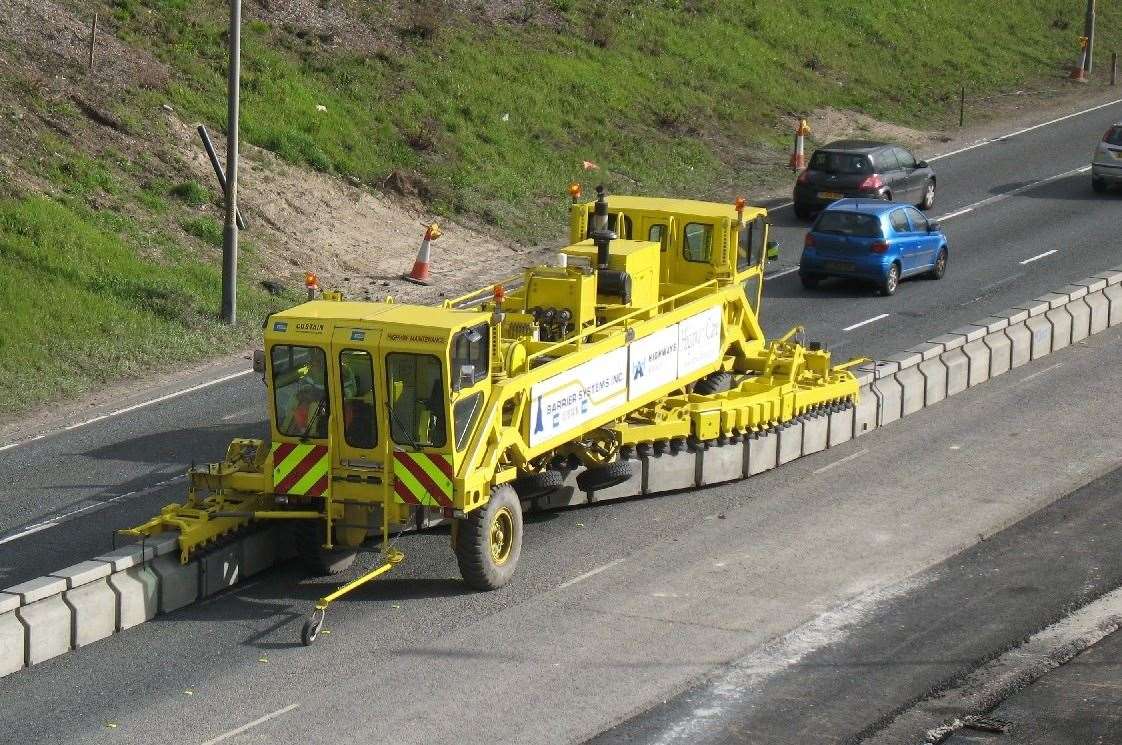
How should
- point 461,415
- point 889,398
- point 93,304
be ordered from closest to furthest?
point 461,415, point 889,398, point 93,304

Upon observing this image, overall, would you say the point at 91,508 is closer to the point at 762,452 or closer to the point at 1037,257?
the point at 762,452

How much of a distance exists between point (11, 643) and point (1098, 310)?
17.7 metres

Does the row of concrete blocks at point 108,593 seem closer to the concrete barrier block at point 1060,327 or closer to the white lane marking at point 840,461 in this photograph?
the white lane marking at point 840,461

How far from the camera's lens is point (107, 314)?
25250 mm

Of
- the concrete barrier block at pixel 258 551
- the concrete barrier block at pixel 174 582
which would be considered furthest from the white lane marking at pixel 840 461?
the concrete barrier block at pixel 174 582

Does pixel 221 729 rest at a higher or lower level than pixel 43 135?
lower

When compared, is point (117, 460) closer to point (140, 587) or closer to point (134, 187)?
point (140, 587)

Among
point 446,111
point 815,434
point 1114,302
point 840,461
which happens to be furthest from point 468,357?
point 446,111

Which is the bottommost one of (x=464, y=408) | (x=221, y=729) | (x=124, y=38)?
(x=221, y=729)

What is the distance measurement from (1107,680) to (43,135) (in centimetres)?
2000

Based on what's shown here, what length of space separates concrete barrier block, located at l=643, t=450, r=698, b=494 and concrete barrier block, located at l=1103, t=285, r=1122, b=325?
10.2m

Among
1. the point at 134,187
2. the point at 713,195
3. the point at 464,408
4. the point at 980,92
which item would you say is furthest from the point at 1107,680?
the point at 980,92

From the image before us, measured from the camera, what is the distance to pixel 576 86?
38.3 metres

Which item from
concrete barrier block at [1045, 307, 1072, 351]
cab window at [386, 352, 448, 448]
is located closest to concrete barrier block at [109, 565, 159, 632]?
cab window at [386, 352, 448, 448]
